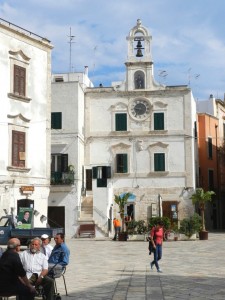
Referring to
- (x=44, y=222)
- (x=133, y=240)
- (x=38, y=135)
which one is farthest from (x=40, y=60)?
(x=133, y=240)

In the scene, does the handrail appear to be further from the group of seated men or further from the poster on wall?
the group of seated men

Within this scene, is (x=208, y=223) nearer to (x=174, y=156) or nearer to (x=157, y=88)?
(x=174, y=156)

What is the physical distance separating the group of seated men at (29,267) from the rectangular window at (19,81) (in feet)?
57.4

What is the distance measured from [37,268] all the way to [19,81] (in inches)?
770

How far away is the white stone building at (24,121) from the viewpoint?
27000 millimetres

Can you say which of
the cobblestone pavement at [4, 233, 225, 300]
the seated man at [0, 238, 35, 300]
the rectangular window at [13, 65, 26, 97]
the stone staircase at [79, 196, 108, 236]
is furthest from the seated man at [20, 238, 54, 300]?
the stone staircase at [79, 196, 108, 236]

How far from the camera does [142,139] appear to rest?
38.1m

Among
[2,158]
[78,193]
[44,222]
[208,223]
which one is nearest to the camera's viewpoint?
[2,158]

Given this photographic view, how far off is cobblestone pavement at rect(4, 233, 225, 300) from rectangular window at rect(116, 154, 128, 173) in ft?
52.3

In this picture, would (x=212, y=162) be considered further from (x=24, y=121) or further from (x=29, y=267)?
(x=29, y=267)

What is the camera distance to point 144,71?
38344mm

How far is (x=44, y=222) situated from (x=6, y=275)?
2129cm

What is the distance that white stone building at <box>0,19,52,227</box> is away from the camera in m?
27.0

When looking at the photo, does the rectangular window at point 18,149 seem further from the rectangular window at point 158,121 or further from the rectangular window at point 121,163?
the rectangular window at point 158,121
